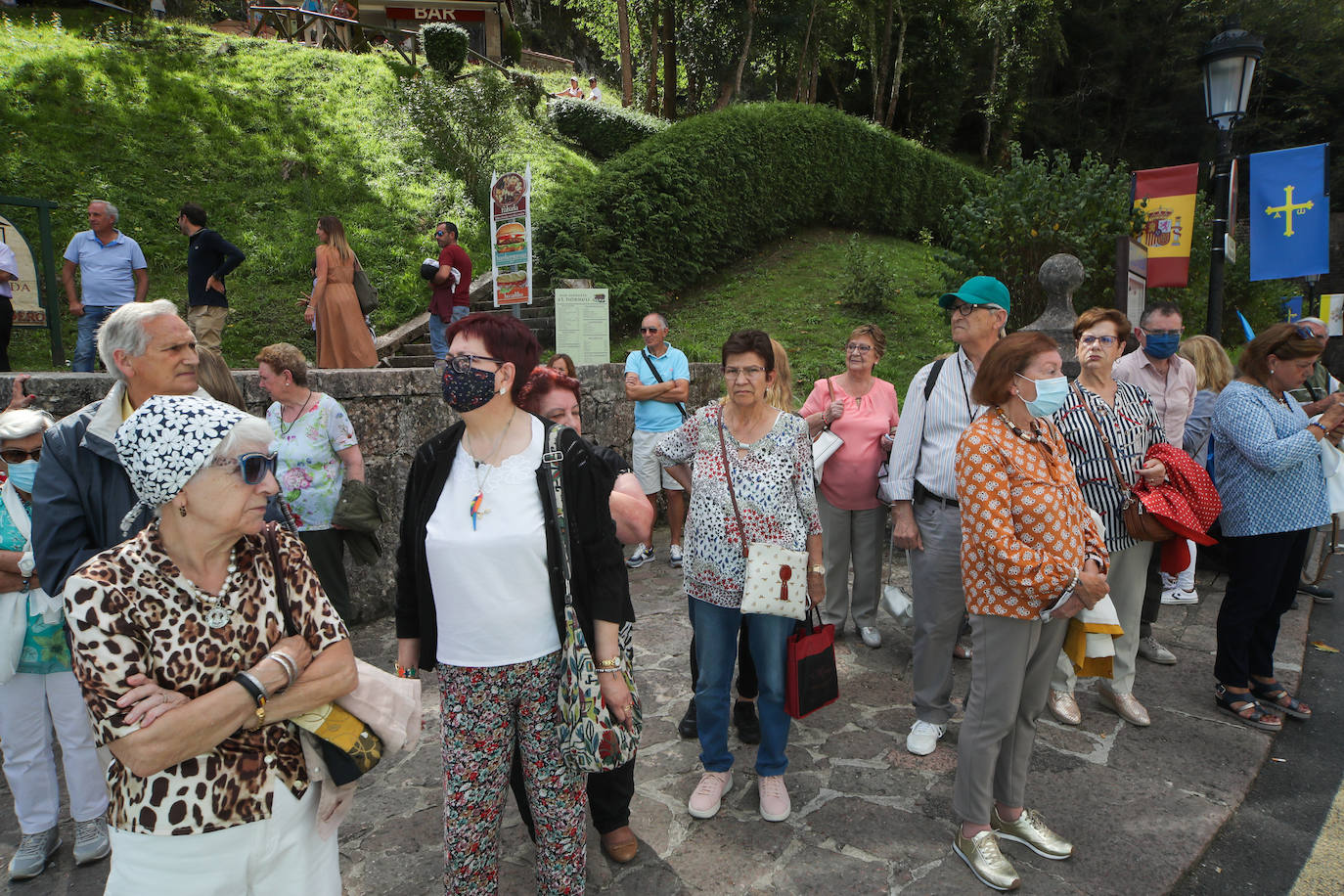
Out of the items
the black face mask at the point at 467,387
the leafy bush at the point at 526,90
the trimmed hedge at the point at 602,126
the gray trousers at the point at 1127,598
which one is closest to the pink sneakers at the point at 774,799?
the gray trousers at the point at 1127,598

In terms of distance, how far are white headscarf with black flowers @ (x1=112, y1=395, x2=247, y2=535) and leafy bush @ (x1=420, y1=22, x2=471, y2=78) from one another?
21312mm

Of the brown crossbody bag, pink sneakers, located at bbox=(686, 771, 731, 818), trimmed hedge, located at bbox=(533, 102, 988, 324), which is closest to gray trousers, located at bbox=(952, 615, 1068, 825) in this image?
pink sneakers, located at bbox=(686, 771, 731, 818)

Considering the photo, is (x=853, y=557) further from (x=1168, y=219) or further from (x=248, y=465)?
(x=1168, y=219)

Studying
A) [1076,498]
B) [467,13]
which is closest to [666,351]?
[1076,498]

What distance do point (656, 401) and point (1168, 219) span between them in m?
5.48

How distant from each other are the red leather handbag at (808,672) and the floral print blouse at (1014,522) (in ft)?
2.16

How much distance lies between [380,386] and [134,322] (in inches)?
99.9

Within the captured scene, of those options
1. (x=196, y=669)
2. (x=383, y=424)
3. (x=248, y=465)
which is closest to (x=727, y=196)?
(x=383, y=424)

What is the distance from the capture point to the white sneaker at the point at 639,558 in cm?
650

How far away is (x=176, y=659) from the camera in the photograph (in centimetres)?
161

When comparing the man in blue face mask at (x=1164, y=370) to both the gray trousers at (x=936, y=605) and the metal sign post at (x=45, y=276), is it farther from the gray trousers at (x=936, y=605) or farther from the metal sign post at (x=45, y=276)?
the metal sign post at (x=45, y=276)

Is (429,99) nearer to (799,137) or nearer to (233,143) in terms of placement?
(233,143)

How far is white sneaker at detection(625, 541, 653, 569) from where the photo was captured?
650cm

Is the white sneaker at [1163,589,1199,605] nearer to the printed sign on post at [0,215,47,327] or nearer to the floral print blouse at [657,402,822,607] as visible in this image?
the floral print blouse at [657,402,822,607]
